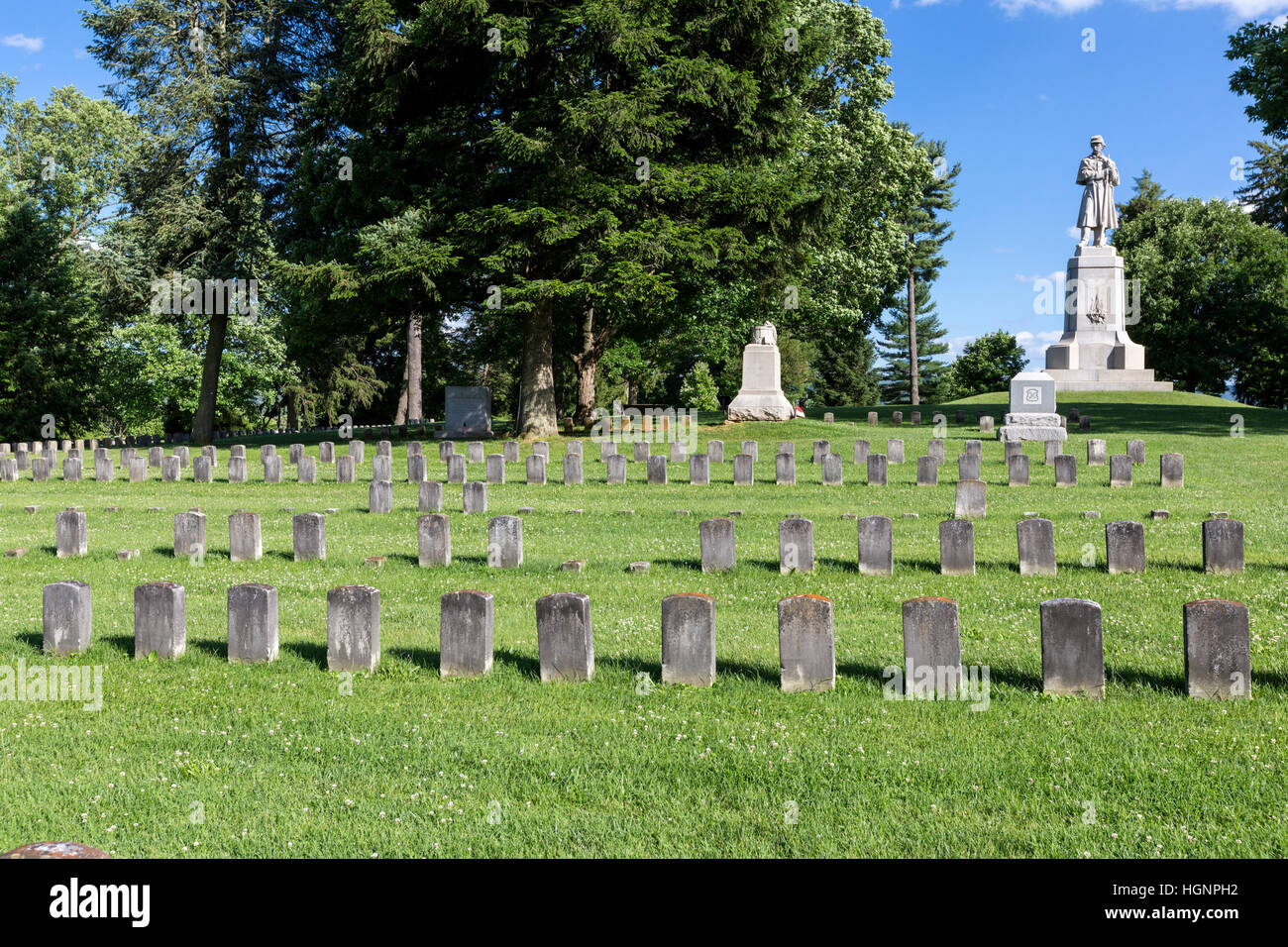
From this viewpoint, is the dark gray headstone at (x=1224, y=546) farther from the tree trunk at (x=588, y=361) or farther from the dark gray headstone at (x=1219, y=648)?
the tree trunk at (x=588, y=361)

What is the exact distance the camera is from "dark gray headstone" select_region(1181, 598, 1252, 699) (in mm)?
6254

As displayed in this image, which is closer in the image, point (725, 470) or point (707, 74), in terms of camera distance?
point (725, 470)

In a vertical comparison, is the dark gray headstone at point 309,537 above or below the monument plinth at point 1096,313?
below

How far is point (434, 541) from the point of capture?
11.3 meters

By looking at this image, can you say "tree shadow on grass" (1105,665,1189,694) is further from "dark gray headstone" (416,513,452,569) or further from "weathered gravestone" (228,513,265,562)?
"weathered gravestone" (228,513,265,562)

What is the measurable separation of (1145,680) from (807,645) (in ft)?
7.50

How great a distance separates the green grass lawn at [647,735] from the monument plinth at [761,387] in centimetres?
2012

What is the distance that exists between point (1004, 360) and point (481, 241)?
51.5 meters

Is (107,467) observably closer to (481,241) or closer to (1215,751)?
(481,241)

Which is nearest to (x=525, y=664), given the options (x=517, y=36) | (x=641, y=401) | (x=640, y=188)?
(x=640, y=188)

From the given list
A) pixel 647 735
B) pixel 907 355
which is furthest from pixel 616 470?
pixel 907 355

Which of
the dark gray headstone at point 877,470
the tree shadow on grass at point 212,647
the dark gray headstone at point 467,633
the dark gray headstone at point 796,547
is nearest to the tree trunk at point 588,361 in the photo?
the dark gray headstone at point 877,470

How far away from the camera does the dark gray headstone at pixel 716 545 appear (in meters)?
10.7

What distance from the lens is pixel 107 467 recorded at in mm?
22719
